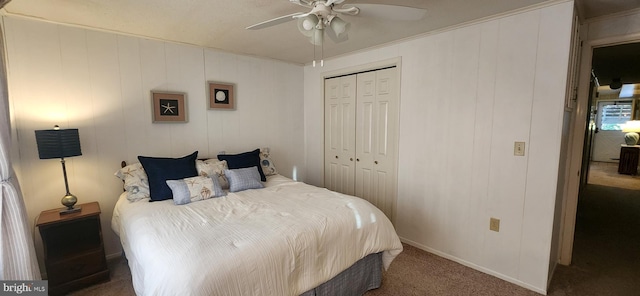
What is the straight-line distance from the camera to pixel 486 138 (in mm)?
2330

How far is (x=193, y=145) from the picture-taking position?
3070mm

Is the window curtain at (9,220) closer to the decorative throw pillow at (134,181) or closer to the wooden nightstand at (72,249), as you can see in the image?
the wooden nightstand at (72,249)

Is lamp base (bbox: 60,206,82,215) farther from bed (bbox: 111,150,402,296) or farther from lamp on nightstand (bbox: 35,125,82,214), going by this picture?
bed (bbox: 111,150,402,296)

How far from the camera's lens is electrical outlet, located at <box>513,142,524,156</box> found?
84.7 inches

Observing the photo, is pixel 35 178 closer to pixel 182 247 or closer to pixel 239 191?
pixel 239 191

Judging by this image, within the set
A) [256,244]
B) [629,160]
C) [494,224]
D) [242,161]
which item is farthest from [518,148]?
[629,160]

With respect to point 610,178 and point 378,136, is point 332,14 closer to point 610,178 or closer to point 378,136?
point 378,136

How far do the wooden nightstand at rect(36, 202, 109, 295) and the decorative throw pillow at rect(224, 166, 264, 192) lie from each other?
3.57 ft

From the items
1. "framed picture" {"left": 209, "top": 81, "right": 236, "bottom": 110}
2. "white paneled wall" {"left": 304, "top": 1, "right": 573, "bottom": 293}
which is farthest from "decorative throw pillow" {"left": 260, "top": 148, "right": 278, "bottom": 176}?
"white paneled wall" {"left": 304, "top": 1, "right": 573, "bottom": 293}

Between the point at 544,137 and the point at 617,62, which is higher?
the point at 617,62

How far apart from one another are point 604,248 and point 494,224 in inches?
62.8

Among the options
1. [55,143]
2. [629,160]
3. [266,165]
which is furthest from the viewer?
[629,160]

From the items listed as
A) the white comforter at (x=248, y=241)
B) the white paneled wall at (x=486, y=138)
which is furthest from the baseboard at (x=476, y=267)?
the white comforter at (x=248, y=241)

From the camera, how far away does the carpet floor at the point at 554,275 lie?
2.13 meters
